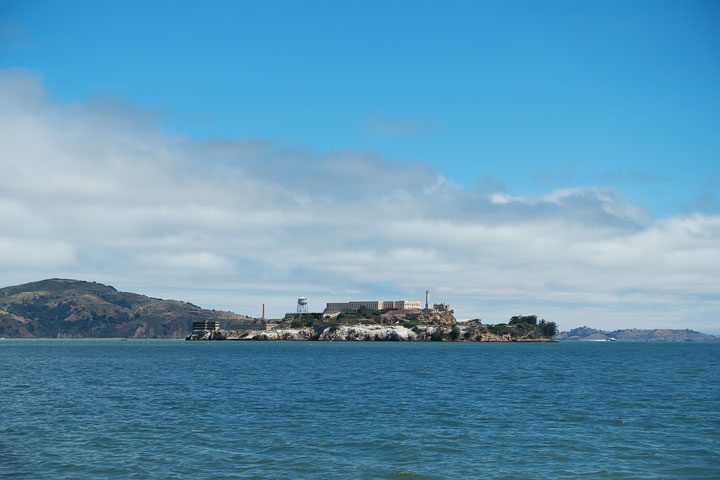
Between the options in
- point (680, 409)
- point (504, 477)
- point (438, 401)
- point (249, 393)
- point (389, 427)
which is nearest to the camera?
point (504, 477)

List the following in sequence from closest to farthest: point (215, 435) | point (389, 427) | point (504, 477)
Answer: point (504, 477)
point (215, 435)
point (389, 427)

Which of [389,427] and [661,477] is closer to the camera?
[661,477]

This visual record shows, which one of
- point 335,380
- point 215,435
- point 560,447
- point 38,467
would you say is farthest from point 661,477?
point 335,380

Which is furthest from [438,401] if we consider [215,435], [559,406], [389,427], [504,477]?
[504,477]

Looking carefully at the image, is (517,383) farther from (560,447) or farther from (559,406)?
(560,447)

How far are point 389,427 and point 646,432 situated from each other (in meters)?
18.1

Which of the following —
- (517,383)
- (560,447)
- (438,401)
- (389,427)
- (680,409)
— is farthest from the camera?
(517,383)

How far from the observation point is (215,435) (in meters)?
45.2

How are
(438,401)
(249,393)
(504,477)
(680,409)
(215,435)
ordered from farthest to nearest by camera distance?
(249,393) → (438,401) → (680,409) → (215,435) → (504,477)

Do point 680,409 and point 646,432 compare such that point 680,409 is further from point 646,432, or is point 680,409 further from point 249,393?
point 249,393

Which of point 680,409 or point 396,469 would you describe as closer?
point 396,469

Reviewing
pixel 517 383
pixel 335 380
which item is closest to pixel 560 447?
pixel 517 383

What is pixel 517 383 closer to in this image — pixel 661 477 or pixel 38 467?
pixel 661 477

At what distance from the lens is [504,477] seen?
34.3m
